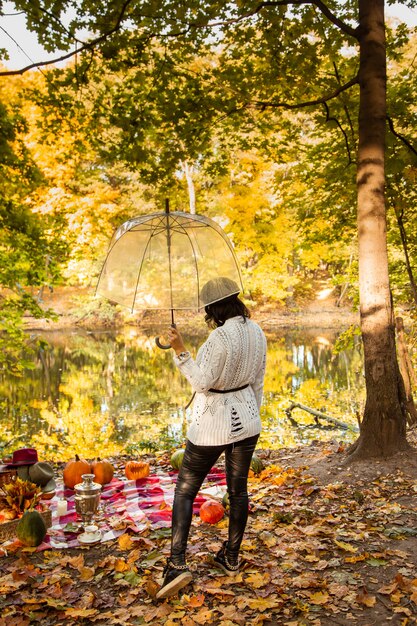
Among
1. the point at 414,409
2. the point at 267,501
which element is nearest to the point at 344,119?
the point at 414,409

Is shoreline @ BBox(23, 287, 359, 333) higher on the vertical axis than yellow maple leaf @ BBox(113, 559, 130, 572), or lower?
higher

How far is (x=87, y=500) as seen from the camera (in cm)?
421

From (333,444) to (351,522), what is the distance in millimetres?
3226

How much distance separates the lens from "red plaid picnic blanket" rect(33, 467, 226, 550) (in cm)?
425

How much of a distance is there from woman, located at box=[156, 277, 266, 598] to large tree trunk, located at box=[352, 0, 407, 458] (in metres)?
2.64

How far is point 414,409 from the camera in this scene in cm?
741

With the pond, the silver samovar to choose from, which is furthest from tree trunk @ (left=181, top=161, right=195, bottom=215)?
the silver samovar

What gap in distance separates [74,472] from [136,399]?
7451mm

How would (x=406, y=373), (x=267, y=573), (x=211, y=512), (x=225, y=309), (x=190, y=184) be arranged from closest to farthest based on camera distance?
(x=225, y=309) → (x=267, y=573) → (x=211, y=512) → (x=406, y=373) → (x=190, y=184)

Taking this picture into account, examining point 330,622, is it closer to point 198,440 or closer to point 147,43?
point 198,440

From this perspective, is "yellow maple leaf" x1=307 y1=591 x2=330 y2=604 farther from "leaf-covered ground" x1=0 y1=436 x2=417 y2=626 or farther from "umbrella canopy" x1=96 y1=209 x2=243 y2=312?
"umbrella canopy" x1=96 y1=209 x2=243 y2=312

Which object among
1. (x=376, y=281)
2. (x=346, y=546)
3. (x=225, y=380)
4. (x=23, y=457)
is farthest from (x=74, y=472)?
(x=376, y=281)

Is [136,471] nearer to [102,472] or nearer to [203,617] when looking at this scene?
[102,472]

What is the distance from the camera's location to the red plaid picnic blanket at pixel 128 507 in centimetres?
425
